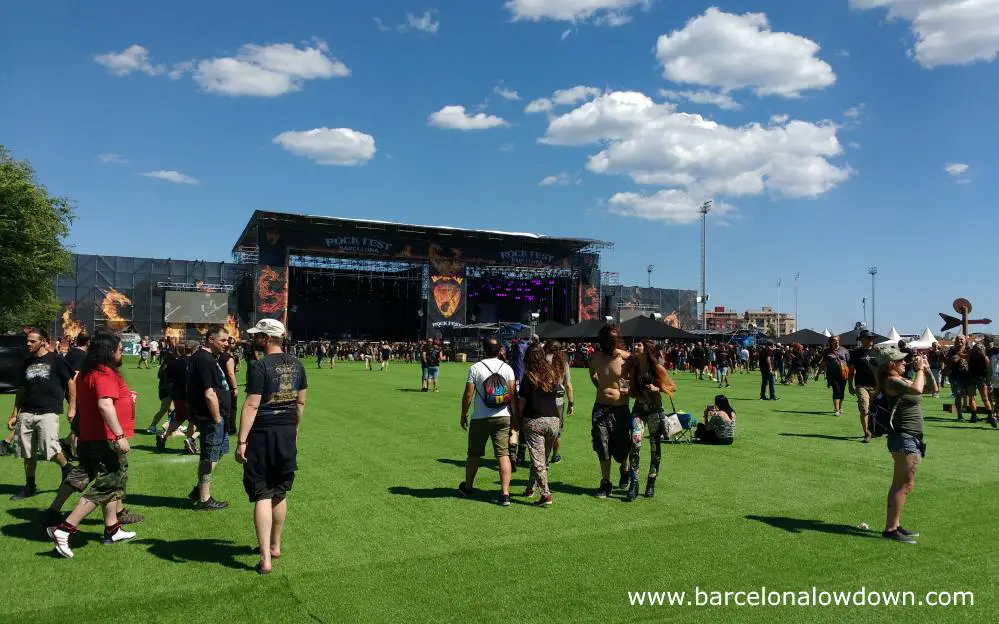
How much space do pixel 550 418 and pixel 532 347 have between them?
78cm

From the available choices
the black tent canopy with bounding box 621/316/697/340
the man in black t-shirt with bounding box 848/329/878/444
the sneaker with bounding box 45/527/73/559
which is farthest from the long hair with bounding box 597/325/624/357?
the black tent canopy with bounding box 621/316/697/340

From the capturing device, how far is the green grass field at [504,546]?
4.16 metres

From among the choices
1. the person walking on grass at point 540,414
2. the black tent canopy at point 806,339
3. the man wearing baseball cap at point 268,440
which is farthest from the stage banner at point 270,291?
the man wearing baseball cap at point 268,440

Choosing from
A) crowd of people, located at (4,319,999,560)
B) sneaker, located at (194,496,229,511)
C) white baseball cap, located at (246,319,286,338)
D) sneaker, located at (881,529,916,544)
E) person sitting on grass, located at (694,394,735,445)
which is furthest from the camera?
person sitting on grass, located at (694,394,735,445)

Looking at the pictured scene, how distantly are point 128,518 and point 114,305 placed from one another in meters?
54.5

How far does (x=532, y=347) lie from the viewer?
710 cm

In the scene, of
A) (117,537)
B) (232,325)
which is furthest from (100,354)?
(232,325)

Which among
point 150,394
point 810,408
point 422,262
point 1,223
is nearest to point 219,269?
point 422,262

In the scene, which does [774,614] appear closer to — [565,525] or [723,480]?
[565,525]

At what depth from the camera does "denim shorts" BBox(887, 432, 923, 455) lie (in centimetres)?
550

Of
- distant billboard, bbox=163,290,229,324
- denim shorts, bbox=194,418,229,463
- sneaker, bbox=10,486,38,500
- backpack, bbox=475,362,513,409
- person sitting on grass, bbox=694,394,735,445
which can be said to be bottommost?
sneaker, bbox=10,486,38,500

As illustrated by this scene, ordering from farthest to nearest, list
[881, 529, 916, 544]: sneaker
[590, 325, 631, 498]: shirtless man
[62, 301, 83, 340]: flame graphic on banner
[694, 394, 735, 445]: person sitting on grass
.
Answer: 1. [62, 301, 83, 340]: flame graphic on banner
2. [694, 394, 735, 445]: person sitting on grass
3. [590, 325, 631, 498]: shirtless man
4. [881, 529, 916, 544]: sneaker

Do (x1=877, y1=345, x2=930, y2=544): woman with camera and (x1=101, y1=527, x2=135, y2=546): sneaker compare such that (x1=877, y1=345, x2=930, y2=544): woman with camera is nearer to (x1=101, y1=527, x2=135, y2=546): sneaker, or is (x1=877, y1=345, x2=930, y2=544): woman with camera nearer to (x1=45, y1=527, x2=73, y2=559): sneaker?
(x1=101, y1=527, x2=135, y2=546): sneaker

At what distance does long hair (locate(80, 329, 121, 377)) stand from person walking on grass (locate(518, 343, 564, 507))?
352 cm
